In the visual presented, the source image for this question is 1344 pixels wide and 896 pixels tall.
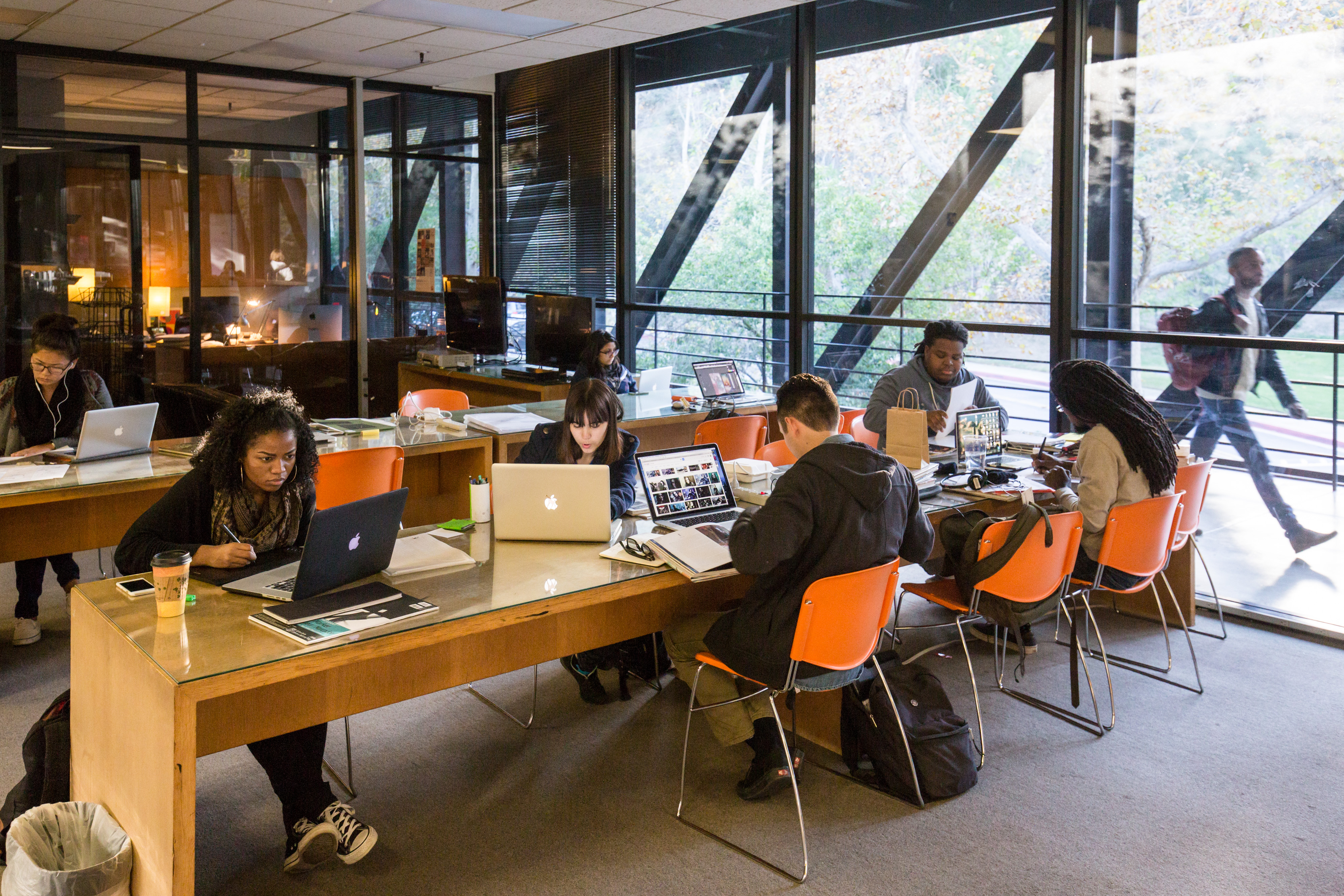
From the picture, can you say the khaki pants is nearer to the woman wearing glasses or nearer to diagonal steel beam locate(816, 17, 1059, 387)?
the woman wearing glasses

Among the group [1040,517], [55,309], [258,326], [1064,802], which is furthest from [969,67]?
[55,309]

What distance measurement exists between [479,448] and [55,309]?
346cm

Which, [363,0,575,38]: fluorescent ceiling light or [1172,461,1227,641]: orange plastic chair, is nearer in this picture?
[1172,461,1227,641]: orange plastic chair

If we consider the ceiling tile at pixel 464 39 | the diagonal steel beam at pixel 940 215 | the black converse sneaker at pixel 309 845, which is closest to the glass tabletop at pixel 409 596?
the black converse sneaker at pixel 309 845

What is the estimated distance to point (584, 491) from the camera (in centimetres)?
322

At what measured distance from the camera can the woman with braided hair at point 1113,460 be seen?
3.92 metres

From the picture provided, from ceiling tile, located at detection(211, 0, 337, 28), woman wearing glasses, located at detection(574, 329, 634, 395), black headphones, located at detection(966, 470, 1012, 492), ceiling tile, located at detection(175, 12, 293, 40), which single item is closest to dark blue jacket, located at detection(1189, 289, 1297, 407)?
black headphones, located at detection(966, 470, 1012, 492)

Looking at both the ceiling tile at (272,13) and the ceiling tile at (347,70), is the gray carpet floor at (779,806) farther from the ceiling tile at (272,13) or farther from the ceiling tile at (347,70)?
the ceiling tile at (347,70)

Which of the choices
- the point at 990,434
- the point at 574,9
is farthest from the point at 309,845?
the point at 574,9

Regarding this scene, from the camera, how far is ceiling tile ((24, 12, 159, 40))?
603 cm

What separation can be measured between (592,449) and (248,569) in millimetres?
1339

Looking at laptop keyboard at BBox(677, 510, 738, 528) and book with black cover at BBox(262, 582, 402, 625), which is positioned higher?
laptop keyboard at BBox(677, 510, 738, 528)

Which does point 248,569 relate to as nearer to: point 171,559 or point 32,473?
point 171,559

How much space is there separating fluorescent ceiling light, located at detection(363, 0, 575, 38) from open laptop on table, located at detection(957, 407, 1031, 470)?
11.0 feet
